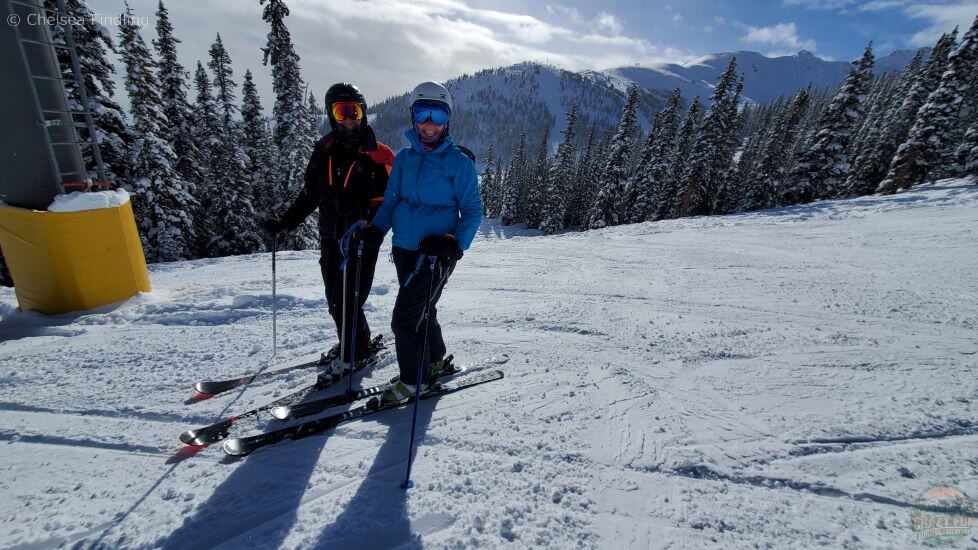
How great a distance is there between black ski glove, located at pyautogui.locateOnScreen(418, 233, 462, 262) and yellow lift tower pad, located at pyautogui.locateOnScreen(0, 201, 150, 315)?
4951 millimetres

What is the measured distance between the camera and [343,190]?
3.58m

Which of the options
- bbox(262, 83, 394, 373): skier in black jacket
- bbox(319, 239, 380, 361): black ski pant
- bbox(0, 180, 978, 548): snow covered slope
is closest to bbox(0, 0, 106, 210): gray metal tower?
bbox(0, 180, 978, 548): snow covered slope

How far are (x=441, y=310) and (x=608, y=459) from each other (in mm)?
3240

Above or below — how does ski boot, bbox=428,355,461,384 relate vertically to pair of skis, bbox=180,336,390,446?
above

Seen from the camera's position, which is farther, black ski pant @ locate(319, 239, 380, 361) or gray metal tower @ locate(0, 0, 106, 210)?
gray metal tower @ locate(0, 0, 106, 210)

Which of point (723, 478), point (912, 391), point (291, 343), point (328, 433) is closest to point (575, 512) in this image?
point (723, 478)

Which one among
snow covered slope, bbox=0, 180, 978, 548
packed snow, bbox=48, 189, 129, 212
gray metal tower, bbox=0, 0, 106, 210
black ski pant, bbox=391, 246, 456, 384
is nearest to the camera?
snow covered slope, bbox=0, 180, 978, 548

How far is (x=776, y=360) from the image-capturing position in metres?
4.04

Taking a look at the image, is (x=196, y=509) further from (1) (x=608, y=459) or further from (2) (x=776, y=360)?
(2) (x=776, y=360)

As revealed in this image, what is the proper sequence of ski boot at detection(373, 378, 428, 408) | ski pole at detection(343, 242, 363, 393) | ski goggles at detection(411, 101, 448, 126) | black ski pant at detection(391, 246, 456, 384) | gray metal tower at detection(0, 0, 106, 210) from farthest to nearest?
gray metal tower at detection(0, 0, 106, 210), ski pole at detection(343, 242, 363, 393), ski boot at detection(373, 378, 428, 408), black ski pant at detection(391, 246, 456, 384), ski goggles at detection(411, 101, 448, 126)

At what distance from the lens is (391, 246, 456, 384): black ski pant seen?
318cm

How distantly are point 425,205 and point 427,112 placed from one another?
70 cm

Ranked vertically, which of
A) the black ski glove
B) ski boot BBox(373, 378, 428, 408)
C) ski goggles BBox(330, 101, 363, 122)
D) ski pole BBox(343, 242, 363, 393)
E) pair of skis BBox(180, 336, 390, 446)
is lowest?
pair of skis BBox(180, 336, 390, 446)

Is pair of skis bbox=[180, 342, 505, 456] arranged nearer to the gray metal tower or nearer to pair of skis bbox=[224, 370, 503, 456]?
pair of skis bbox=[224, 370, 503, 456]
